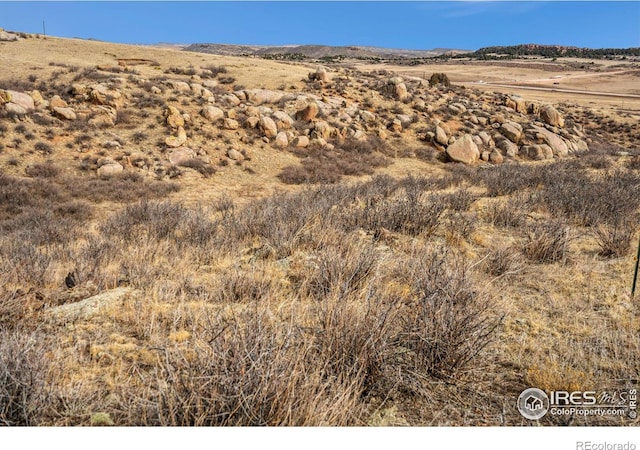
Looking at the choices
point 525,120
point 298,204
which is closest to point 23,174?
point 298,204

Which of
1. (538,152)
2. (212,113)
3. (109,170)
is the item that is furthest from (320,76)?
(109,170)

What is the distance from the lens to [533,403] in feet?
6.65

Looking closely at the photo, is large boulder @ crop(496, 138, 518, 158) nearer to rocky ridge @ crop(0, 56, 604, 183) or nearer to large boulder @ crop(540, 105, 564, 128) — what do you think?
rocky ridge @ crop(0, 56, 604, 183)

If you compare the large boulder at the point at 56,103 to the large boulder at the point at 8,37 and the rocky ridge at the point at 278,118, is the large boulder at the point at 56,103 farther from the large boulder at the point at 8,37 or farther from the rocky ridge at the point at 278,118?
the large boulder at the point at 8,37

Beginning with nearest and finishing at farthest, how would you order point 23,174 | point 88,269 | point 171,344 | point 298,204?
point 171,344 < point 88,269 < point 298,204 < point 23,174

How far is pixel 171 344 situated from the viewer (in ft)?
8.32

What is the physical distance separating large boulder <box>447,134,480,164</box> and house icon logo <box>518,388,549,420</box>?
54.9ft

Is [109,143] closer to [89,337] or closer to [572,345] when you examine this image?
[89,337]

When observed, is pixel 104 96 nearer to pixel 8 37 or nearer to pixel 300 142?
pixel 300 142

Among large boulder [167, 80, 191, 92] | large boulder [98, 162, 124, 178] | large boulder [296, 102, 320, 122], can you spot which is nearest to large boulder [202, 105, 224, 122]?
large boulder [167, 80, 191, 92]

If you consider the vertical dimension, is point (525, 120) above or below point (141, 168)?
above

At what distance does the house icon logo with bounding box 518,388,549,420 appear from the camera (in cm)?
196

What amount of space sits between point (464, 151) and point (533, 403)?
17182 mm

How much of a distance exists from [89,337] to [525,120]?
26805mm
